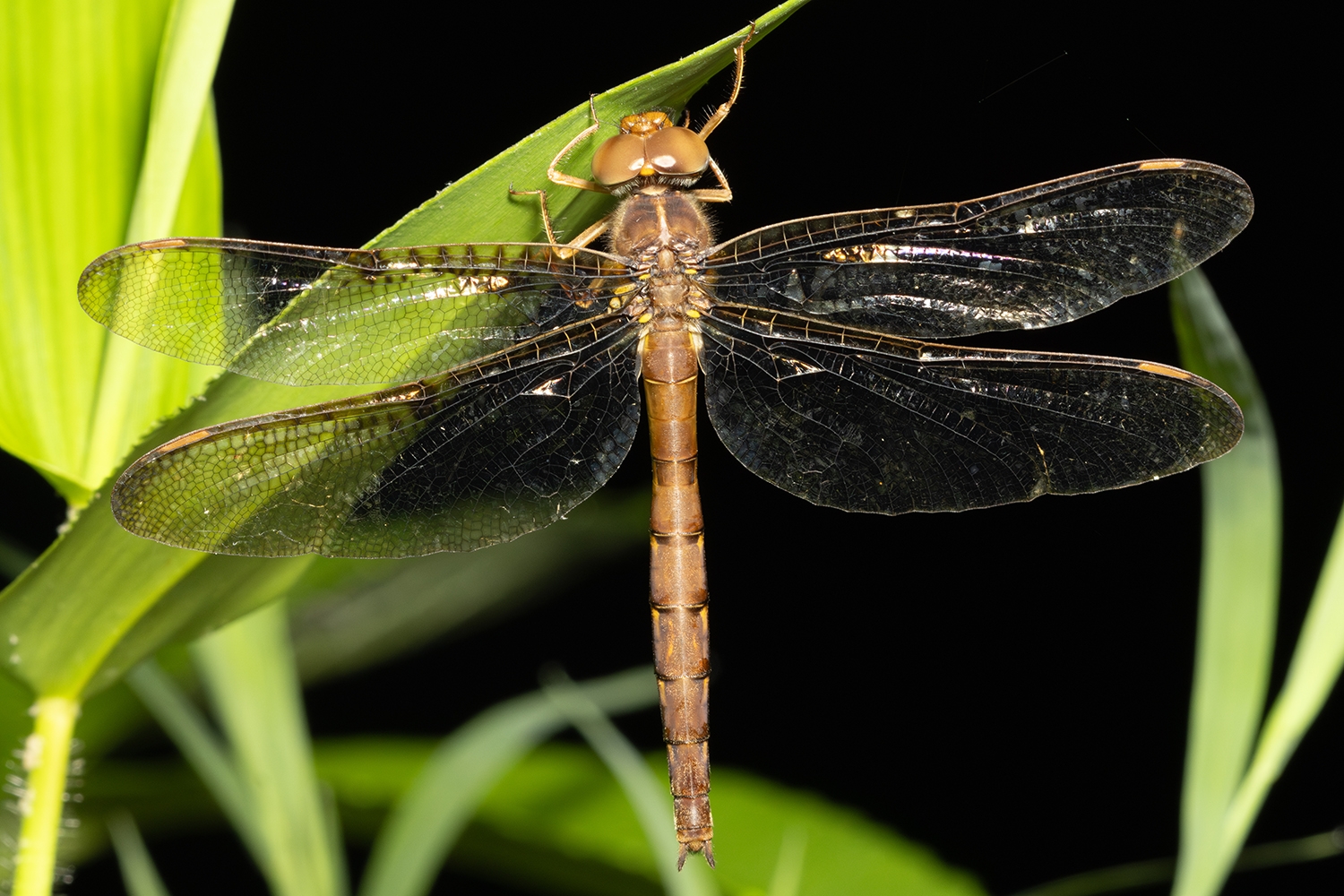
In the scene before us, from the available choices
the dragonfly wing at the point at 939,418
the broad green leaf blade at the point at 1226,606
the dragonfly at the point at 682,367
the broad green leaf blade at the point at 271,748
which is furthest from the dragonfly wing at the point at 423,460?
the broad green leaf blade at the point at 1226,606

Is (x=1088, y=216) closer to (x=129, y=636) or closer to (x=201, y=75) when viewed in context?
(x=201, y=75)

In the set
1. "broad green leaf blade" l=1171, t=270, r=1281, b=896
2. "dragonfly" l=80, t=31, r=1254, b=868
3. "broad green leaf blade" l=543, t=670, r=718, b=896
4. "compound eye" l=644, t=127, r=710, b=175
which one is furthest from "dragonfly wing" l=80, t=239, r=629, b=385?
"broad green leaf blade" l=1171, t=270, r=1281, b=896

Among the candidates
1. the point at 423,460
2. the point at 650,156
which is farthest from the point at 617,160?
the point at 423,460

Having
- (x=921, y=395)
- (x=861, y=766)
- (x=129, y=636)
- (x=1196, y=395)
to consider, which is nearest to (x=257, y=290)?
(x=129, y=636)

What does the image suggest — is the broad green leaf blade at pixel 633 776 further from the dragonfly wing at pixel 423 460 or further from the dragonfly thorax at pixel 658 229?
the dragonfly thorax at pixel 658 229

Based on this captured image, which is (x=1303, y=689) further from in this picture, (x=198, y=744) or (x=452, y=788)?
(x=198, y=744)

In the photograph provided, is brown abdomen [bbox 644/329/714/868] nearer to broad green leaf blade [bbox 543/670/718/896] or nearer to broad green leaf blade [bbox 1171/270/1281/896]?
broad green leaf blade [bbox 543/670/718/896]

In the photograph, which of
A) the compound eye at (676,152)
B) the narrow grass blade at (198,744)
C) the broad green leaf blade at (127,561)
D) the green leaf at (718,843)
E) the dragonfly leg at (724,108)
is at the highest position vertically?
the dragonfly leg at (724,108)
